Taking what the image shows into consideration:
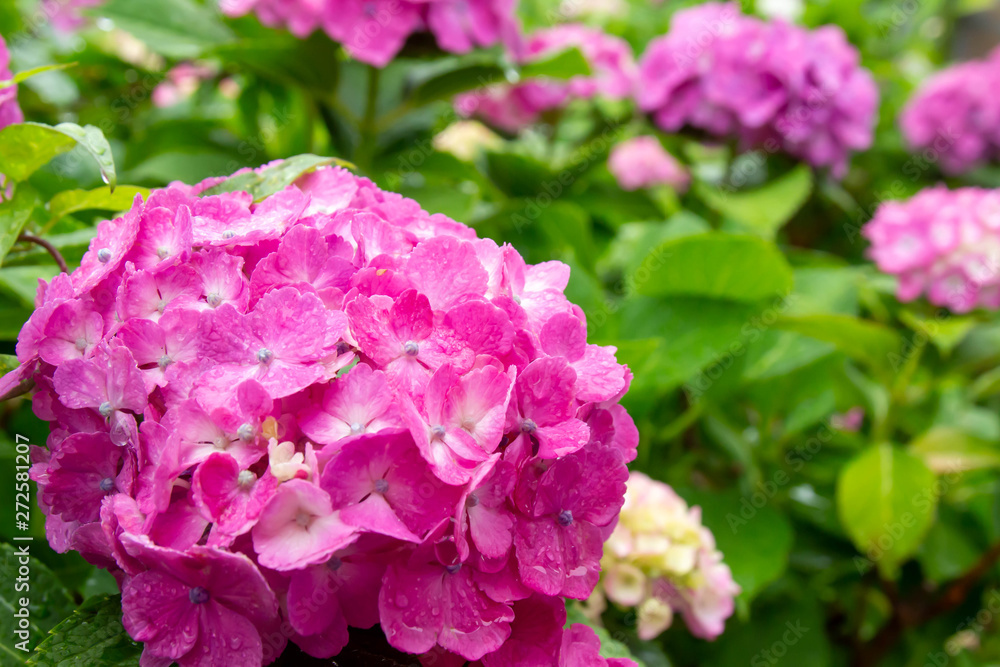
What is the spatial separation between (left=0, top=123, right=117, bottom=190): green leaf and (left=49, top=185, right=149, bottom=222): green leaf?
0.16ft

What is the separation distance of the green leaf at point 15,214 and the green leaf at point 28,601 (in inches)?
9.1

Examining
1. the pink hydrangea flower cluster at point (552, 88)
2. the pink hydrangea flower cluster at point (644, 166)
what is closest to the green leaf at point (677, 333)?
the pink hydrangea flower cluster at point (552, 88)

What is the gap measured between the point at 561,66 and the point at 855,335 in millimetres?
592

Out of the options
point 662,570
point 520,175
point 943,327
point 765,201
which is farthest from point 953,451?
point 520,175

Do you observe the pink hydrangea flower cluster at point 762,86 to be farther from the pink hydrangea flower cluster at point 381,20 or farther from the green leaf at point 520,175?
the pink hydrangea flower cluster at point 381,20

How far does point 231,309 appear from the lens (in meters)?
0.44

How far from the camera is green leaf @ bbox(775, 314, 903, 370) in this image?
3.50ft

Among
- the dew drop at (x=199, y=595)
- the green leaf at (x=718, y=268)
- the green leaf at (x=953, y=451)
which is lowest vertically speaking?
the green leaf at (x=953, y=451)

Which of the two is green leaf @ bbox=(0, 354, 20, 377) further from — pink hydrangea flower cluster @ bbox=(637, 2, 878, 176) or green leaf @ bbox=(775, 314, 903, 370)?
pink hydrangea flower cluster @ bbox=(637, 2, 878, 176)

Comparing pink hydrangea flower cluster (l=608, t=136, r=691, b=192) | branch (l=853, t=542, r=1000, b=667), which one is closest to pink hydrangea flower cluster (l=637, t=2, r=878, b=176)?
pink hydrangea flower cluster (l=608, t=136, r=691, b=192)

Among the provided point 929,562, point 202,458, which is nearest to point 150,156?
point 202,458

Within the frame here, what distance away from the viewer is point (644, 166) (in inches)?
87.1

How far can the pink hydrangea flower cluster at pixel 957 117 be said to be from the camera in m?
1.91

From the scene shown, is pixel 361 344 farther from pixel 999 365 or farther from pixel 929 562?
pixel 999 365
